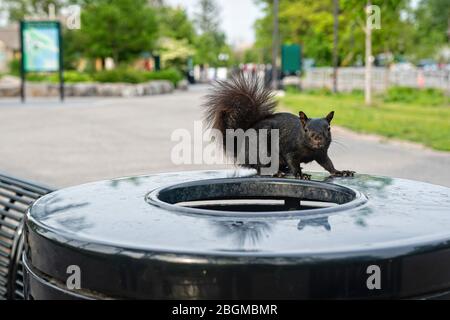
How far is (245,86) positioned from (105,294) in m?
1.65

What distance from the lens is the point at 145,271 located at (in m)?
1.49

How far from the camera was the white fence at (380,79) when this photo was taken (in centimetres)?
3623

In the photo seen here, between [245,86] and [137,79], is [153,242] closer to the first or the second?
[245,86]

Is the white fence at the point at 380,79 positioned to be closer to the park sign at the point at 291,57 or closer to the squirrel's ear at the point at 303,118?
the park sign at the point at 291,57

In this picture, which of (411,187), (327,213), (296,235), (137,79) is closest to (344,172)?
(411,187)

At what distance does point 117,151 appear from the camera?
12672 mm

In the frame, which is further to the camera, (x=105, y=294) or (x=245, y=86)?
(x=245, y=86)

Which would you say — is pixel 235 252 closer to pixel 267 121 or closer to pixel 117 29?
pixel 267 121

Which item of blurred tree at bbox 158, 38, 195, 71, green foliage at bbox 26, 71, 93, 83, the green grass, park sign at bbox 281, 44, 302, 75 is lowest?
the green grass

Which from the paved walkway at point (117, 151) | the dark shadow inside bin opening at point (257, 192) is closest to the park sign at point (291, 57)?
the paved walkway at point (117, 151)

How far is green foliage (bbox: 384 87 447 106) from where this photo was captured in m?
26.9

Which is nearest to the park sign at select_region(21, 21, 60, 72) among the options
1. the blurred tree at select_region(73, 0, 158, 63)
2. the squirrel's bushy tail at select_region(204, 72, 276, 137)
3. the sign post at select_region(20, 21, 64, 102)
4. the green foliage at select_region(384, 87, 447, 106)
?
the sign post at select_region(20, 21, 64, 102)

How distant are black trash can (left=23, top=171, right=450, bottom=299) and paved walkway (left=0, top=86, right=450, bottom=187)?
3.61 metres

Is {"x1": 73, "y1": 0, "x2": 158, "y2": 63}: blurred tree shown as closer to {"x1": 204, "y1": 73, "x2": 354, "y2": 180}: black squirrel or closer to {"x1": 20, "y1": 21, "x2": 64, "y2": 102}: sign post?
{"x1": 20, "y1": 21, "x2": 64, "y2": 102}: sign post
